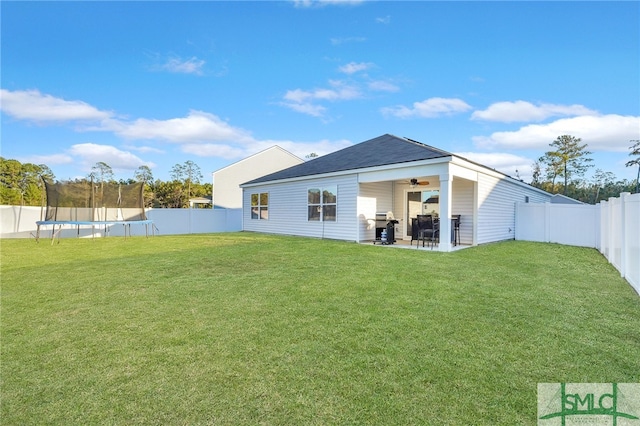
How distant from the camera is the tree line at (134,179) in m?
22.1

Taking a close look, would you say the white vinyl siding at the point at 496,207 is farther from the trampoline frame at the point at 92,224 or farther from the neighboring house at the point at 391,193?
the trampoline frame at the point at 92,224

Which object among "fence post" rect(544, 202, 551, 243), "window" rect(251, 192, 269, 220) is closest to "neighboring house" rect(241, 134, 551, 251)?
"fence post" rect(544, 202, 551, 243)

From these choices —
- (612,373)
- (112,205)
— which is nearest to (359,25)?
(612,373)

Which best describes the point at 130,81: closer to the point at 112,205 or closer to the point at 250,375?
the point at 112,205

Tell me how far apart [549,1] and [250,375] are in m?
11.7

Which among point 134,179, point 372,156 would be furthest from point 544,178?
point 134,179

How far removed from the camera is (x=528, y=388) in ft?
6.79

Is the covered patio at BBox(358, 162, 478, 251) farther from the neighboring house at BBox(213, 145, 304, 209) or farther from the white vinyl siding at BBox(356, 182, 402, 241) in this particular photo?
the neighboring house at BBox(213, 145, 304, 209)

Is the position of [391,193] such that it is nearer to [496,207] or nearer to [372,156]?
[372,156]

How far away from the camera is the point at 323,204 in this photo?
11.8 metres

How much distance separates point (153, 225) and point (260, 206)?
5.26 metres

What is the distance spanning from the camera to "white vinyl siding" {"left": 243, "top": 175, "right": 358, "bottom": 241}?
10.9 meters

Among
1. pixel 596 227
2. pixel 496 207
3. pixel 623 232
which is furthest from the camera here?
pixel 496 207

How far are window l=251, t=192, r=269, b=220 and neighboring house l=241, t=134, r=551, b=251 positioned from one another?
137 centimetres
